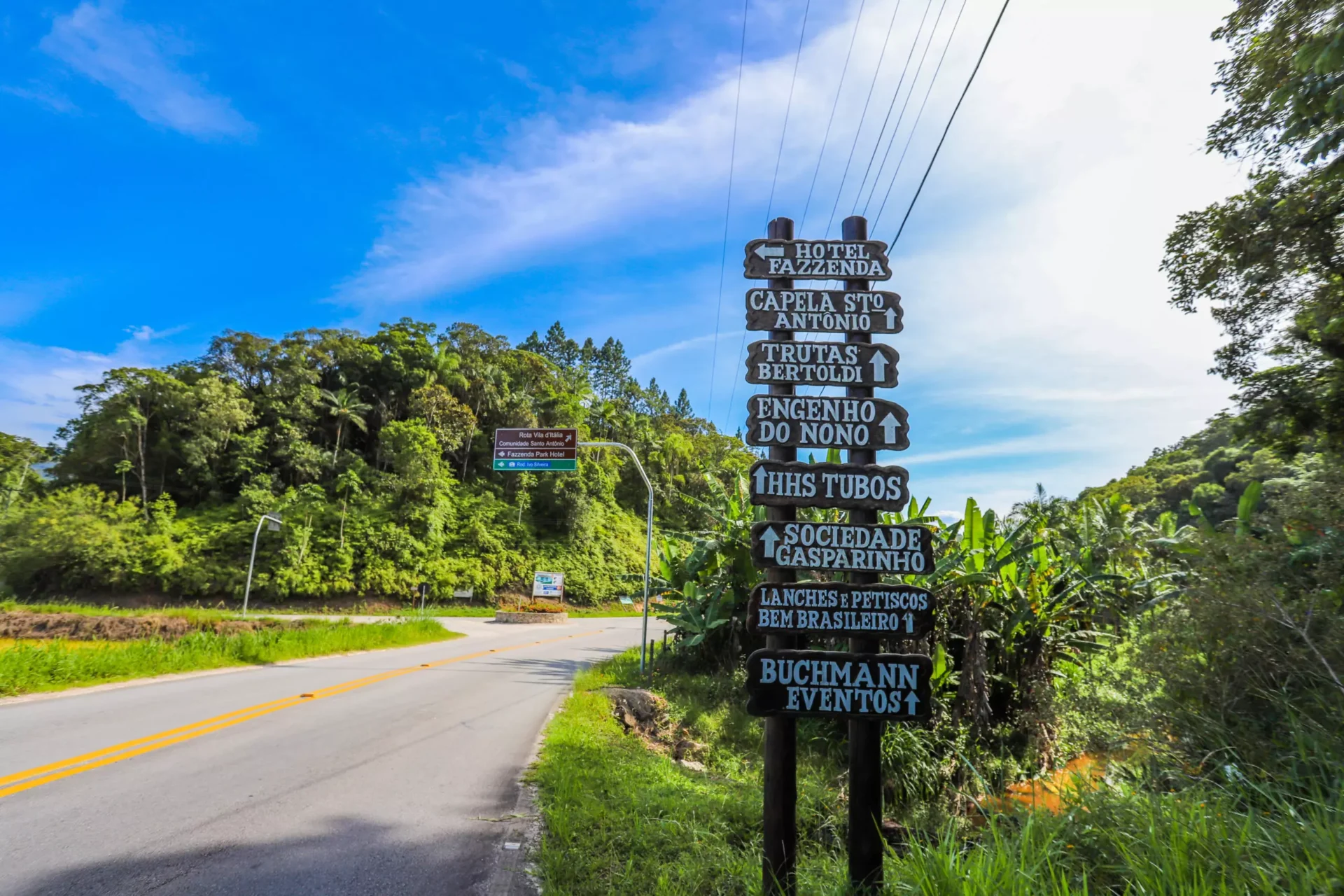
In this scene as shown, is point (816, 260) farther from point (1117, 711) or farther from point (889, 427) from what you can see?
point (1117, 711)

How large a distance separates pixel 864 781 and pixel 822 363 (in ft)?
9.11

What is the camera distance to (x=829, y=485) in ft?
14.4

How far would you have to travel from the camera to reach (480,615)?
37.7m

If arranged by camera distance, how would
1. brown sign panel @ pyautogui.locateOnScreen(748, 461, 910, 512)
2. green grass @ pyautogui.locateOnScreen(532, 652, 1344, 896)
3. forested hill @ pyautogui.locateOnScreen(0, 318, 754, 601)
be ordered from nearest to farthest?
green grass @ pyautogui.locateOnScreen(532, 652, 1344, 896)
brown sign panel @ pyautogui.locateOnScreen(748, 461, 910, 512)
forested hill @ pyautogui.locateOnScreen(0, 318, 754, 601)

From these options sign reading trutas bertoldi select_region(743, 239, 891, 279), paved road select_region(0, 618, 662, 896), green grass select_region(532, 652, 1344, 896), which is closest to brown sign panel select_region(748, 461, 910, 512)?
sign reading trutas bertoldi select_region(743, 239, 891, 279)

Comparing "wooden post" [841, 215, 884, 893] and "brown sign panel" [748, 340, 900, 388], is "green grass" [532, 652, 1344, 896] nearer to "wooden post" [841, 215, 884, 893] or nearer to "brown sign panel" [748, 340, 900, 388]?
"wooden post" [841, 215, 884, 893]

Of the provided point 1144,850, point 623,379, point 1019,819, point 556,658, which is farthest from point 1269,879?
point 623,379

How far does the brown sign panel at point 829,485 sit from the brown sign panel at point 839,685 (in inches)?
38.7

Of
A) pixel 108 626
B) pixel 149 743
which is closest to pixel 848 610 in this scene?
pixel 149 743

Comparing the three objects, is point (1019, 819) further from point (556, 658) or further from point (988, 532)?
point (556, 658)

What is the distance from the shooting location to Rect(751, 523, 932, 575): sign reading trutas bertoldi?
4.32 metres

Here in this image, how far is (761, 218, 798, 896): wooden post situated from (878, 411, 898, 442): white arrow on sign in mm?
641

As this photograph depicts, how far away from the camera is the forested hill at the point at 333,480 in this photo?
3728 cm

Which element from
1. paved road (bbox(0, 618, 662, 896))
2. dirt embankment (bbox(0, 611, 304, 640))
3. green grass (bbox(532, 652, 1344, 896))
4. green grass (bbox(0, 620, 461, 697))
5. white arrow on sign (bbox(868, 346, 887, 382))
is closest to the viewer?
green grass (bbox(532, 652, 1344, 896))
